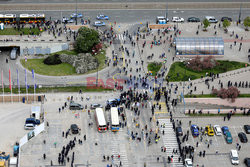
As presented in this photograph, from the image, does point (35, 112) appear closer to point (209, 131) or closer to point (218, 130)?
point (209, 131)

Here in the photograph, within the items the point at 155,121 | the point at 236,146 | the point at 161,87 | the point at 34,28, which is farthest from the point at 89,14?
the point at 236,146

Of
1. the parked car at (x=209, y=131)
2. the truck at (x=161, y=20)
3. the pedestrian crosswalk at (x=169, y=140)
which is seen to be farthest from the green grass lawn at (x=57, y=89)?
the truck at (x=161, y=20)

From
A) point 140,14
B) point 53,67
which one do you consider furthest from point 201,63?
point 53,67

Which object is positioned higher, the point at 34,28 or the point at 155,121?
the point at 34,28

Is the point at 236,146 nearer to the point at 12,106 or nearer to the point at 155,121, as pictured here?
the point at 155,121

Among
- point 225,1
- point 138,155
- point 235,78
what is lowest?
point 138,155

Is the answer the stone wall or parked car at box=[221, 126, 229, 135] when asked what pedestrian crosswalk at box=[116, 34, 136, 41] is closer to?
the stone wall
